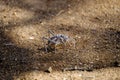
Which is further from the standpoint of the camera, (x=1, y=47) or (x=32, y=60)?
(x=1, y=47)

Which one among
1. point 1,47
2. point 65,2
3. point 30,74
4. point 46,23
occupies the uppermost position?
point 65,2

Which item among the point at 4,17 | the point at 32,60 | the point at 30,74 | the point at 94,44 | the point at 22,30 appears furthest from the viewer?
the point at 4,17

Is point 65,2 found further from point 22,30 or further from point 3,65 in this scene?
point 3,65

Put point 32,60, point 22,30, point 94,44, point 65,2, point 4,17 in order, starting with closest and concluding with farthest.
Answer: point 32,60, point 94,44, point 22,30, point 4,17, point 65,2

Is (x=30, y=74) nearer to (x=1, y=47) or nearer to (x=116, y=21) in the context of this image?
(x=1, y=47)

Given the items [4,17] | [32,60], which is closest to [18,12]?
[4,17]

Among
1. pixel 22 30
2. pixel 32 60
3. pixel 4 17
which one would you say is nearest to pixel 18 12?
pixel 4 17

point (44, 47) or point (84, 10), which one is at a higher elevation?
point (84, 10)
